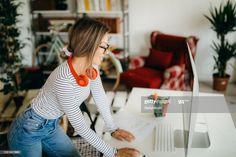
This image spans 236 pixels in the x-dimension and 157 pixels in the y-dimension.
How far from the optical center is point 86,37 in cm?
138

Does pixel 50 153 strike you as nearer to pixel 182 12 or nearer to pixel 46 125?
pixel 46 125

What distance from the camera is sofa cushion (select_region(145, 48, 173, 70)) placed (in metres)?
3.92

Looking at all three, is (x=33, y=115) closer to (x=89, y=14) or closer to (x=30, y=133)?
(x=30, y=133)

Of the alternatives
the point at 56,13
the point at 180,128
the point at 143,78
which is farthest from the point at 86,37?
the point at 56,13

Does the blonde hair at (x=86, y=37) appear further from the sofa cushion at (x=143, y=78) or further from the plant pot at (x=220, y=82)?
the plant pot at (x=220, y=82)

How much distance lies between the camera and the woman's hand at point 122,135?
1.69 metres

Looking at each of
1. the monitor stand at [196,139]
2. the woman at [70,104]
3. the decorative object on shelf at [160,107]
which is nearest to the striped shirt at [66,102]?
the woman at [70,104]

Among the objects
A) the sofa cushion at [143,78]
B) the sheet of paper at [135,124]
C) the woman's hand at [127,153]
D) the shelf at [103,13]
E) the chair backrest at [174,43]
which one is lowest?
the sofa cushion at [143,78]

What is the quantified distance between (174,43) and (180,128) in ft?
7.58

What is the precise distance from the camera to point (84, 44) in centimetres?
138

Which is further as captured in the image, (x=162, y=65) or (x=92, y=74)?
(x=162, y=65)

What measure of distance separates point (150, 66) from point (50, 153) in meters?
2.58

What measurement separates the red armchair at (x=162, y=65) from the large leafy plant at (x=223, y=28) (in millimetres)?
313

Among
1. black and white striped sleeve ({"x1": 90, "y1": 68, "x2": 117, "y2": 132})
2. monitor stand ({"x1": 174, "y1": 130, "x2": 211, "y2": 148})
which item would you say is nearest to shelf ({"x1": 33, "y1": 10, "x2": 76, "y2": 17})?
black and white striped sleeve ({"x1": 90, "y1": 68, "x2": 117, "y2": 132})
